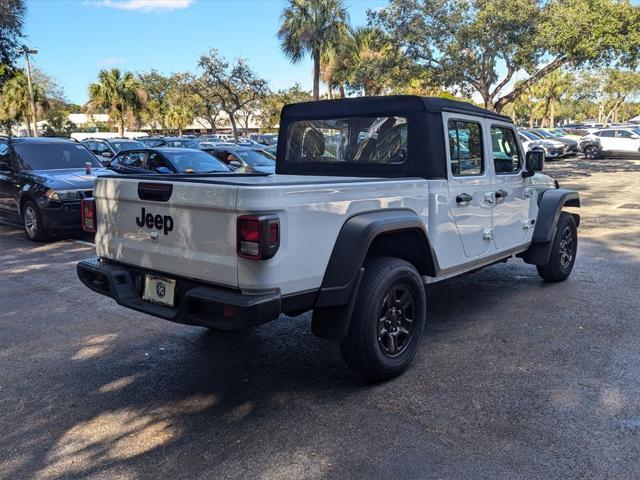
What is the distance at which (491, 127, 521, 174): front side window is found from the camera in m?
5.26

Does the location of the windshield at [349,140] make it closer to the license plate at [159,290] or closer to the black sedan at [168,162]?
the license plate at [159,290]

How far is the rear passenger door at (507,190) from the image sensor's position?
17.0 ft

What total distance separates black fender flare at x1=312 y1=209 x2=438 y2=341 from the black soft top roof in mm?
1137

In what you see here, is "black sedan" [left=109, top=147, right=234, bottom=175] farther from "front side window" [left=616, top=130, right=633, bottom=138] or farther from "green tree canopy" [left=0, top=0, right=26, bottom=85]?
"front side window" [left=616, top=130, right=633, bottom=138]

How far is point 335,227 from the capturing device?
345cm

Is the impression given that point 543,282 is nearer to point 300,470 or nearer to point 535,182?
point 535,182

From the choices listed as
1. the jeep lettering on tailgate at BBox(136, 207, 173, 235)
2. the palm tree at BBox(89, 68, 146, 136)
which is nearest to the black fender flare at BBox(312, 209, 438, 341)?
the jeep lettering on tailgate at BBox(136, 207, 173, 235)

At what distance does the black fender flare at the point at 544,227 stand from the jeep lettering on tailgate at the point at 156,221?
407 cm

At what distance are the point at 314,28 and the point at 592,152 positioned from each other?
52.2 ft

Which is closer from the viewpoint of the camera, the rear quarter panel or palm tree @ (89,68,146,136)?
the rear quarter panel

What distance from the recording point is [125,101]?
44.6 meters

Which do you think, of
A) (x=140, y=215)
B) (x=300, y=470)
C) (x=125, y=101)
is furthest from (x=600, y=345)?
(x=125, y=101)

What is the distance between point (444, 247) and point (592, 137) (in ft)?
94.9

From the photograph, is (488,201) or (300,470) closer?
(300,470)
